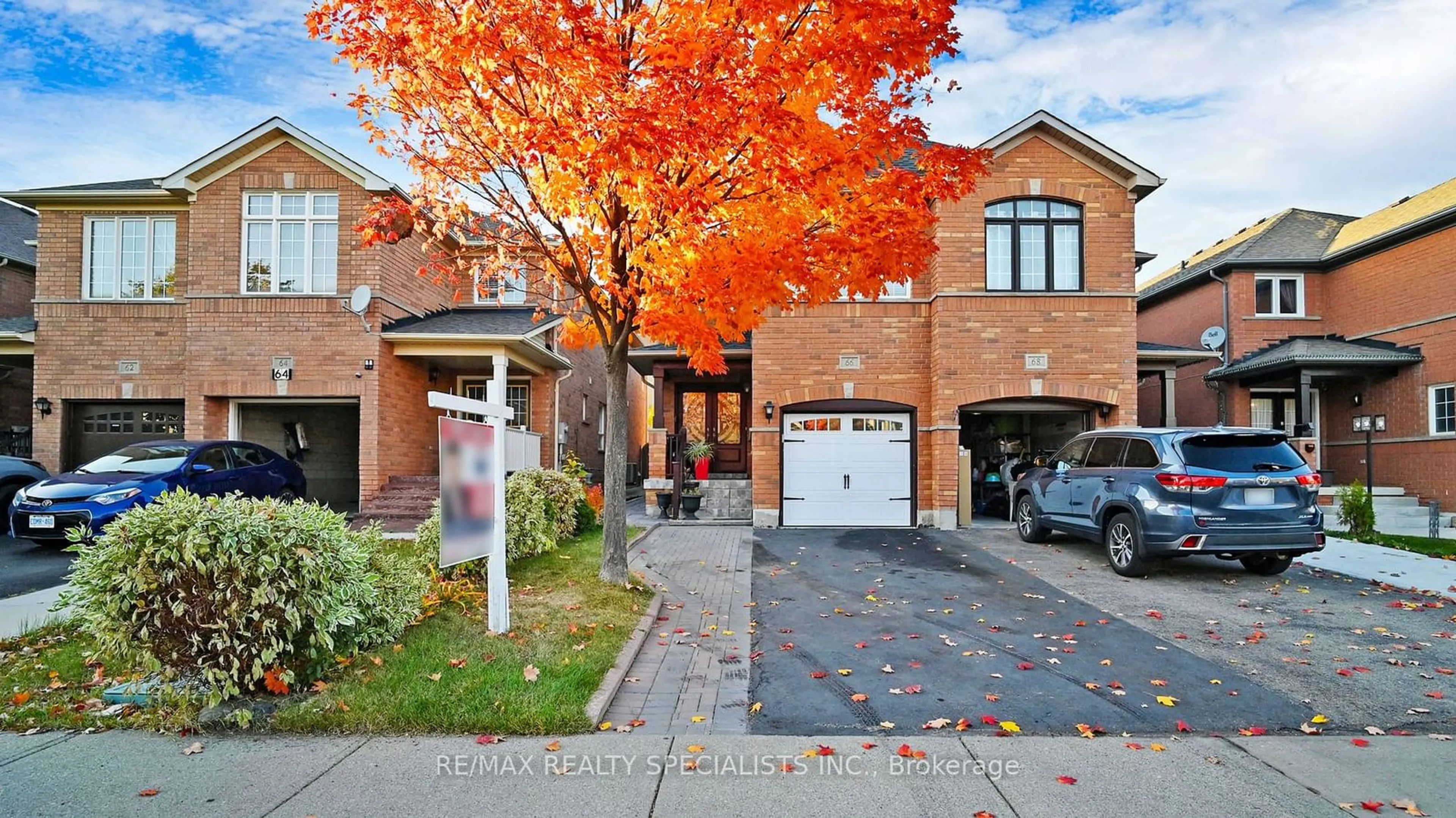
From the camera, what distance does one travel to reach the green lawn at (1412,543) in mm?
10094

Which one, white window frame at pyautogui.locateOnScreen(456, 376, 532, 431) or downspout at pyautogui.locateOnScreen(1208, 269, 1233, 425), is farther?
downspout at pyautogui.locateOnScreen(1208, 269, 1233, 425)

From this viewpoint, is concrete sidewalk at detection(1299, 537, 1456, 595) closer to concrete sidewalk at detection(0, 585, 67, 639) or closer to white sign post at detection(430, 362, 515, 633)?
white sign post at detection(430, 362, 515, 633)

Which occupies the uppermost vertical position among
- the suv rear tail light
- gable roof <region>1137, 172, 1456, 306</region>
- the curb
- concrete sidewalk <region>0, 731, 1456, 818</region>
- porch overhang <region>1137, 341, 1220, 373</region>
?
gable roof <region>1137, 172, 1456, 306</region>

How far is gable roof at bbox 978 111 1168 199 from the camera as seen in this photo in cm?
1268

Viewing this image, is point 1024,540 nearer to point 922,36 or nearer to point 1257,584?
point 1257,584

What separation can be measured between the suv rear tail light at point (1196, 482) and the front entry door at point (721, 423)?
1057 centimetres

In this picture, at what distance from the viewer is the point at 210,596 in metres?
4.20

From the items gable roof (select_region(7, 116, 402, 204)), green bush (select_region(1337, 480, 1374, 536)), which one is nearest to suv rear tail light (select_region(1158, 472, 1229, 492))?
green bush (select_region(1337, 480, 1374, 536))

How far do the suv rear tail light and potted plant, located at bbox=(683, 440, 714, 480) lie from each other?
913cm

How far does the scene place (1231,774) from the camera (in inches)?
139

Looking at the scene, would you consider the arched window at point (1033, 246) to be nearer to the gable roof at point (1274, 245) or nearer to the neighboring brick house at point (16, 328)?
the gable roof at point (1274, 245)

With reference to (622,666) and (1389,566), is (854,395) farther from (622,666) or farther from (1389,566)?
(622,666)

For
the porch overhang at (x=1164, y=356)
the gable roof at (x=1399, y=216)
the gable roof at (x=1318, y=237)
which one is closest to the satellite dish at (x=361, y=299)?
the porch overhang at (x=1164, y=356)

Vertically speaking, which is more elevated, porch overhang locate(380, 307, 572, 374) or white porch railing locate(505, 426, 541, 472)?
porch overhang locate(380, 307, 572, 374)
